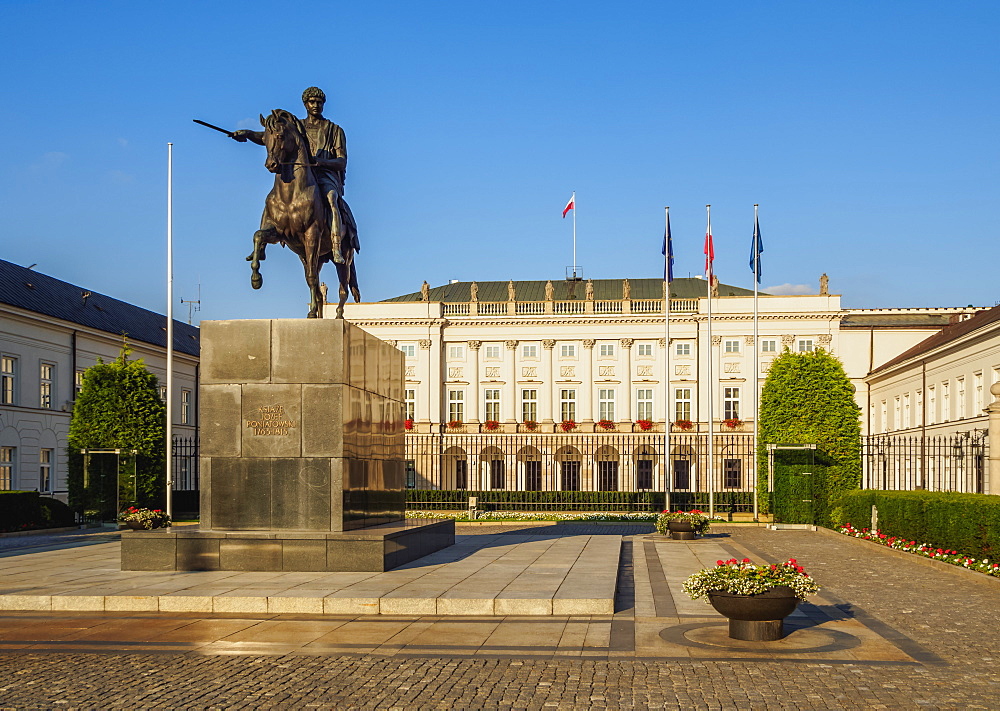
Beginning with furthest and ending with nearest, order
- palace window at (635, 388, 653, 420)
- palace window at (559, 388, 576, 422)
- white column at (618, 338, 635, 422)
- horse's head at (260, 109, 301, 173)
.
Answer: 1. palace window at (559, 388, 576, 422)
2. white column at (618, 338, 635, 422)
3. palace window at (635, 388, 653, 420)
4. horse's head at (260, 109, 301, 173)

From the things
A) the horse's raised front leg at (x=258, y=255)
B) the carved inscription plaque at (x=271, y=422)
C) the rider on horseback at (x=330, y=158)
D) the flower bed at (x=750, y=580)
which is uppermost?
the rider on horseback at (x=330, y=158)

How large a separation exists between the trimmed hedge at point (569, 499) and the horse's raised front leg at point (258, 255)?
31917 millimetres

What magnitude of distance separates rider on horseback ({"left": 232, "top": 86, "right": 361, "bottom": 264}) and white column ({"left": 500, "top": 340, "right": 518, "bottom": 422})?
59218 mm

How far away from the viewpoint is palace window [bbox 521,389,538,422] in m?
77.8

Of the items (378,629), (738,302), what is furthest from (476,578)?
(738,302)

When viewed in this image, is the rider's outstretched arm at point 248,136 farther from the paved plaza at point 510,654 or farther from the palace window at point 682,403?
the palace window at point 682,403

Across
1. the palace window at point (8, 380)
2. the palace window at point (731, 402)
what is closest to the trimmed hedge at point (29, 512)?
the palace window at point (8, 380)

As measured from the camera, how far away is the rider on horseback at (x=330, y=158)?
710 inches

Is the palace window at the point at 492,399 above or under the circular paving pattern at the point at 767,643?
above

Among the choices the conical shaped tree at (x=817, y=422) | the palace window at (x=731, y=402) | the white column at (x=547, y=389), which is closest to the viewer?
the conical shaped tree at (x=817, y=422)

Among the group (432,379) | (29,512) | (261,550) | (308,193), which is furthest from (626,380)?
(261,550)

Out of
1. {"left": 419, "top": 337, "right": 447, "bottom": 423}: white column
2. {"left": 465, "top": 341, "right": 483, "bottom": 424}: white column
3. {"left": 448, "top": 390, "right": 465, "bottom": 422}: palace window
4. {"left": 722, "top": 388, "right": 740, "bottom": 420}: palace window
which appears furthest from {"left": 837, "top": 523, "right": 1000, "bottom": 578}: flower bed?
{"left": 448, "top": 390, "right": 465, "bottom": 422}: palace window

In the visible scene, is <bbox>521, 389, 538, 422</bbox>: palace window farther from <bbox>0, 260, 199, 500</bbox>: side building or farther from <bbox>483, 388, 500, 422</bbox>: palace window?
<bbox>0, 260, 199, 500</bbox>: side building

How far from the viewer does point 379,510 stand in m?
18.9
